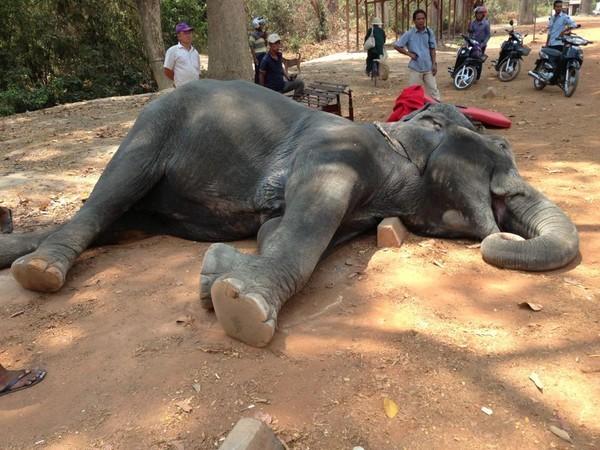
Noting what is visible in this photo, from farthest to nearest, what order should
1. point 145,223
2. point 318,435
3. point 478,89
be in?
point 478,89 → point 145,223 → point 318,435

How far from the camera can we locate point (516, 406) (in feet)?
6.80

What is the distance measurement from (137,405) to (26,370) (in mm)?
660

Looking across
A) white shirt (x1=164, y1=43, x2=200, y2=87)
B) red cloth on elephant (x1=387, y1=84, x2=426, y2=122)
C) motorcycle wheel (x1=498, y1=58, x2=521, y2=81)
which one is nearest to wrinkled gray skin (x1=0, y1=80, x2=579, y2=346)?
red cloth on elephant (x1=387, y1=84, x2=426, y2=122)

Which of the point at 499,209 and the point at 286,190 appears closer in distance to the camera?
the point at 286,190

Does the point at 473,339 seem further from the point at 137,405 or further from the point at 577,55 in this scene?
the point at 577,55

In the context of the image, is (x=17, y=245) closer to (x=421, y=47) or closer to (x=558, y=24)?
(x=421, y=47)

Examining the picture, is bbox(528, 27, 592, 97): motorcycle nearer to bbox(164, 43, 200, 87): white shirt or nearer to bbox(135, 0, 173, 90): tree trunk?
bbox(164, 43, 200, 87): white shirt

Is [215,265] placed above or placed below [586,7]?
above

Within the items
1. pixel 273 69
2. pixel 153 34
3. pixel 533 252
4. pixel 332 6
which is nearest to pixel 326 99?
pixel 273 69

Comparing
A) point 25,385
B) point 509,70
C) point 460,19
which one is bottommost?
point 509,70

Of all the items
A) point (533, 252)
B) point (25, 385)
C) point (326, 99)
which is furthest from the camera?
point (326, 99)

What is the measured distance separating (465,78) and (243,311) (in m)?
10.4

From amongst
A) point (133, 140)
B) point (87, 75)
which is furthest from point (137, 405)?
point (87, 75)

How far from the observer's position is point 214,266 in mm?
2773
